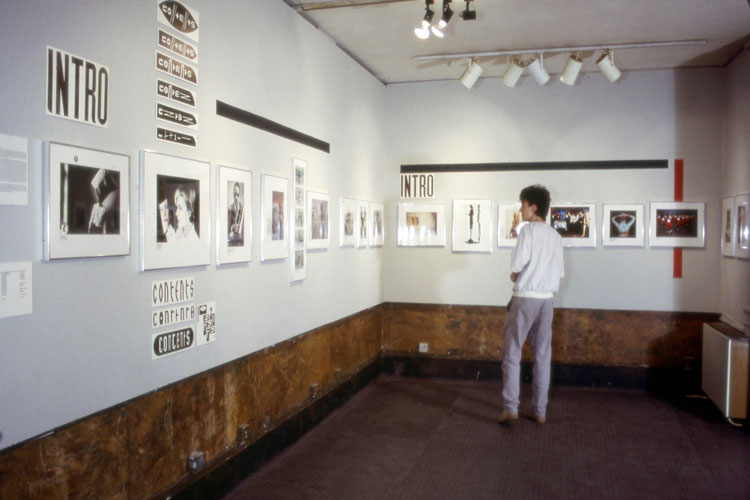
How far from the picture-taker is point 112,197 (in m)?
2.80

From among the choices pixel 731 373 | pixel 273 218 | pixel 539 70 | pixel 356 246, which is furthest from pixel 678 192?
pixel 273 218

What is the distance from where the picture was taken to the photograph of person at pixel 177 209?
10.4 feet

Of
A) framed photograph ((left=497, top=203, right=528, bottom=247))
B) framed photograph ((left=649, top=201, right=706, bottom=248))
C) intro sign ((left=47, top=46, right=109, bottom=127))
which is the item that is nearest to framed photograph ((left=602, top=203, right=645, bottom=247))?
framed photograph ((left=649, top=201, right=706, bottom=248))

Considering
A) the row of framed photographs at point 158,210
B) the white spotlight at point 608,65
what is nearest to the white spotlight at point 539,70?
the white spotlight at point 608,65

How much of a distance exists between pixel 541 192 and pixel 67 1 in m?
3.90

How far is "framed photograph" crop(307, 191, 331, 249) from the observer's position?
507 cm

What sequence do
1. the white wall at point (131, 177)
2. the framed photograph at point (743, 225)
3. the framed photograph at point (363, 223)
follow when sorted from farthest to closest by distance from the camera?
the framed photograph at point (363, 223)
the framed photograph at point (743, 225)
the white wall at point (131, 177)

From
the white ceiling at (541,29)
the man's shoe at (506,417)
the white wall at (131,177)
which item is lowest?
the man's shoe at (506,417)

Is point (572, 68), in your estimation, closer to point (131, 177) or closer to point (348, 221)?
point (348, 221)

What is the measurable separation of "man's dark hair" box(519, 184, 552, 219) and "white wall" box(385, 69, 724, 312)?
1.62 meters

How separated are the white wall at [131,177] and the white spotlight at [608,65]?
2847 mm

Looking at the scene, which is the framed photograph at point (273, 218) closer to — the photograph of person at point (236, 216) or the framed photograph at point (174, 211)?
the photograph of person at point (236, 216)

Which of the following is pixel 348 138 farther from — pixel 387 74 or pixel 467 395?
pixel 467 395

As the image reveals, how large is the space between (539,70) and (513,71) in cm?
26
